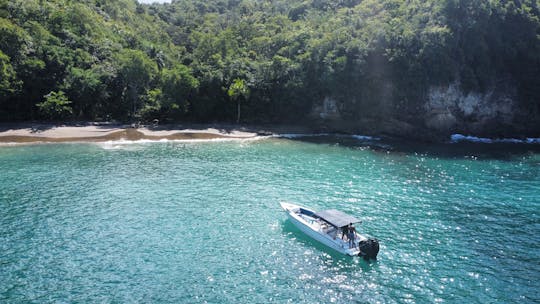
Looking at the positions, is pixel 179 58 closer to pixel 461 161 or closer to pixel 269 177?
pixel 269 177

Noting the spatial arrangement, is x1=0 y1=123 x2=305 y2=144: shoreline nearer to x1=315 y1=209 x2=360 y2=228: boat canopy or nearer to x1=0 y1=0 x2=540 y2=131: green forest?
x1=0 y1=0 x2=540 y2=131: green forest

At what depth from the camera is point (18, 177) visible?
143 feet

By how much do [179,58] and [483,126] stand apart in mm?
67445

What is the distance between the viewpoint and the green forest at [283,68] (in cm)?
6681

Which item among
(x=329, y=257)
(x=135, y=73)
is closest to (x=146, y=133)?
(x=135, y=73)

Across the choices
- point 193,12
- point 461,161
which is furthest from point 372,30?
point 193,12

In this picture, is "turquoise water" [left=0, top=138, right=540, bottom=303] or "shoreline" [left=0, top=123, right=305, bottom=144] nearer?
"turquoise water" [left=0, top=138, right=540, bottom=303]

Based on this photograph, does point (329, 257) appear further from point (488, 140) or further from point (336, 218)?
point (488, 140)

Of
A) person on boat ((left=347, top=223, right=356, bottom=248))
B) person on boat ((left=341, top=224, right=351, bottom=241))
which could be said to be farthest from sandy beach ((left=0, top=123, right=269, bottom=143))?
person on boat ((left=347, top=223, right=356, bottom=248))

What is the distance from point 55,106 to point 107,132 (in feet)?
32.4

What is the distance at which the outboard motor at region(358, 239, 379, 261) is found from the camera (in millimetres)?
27297

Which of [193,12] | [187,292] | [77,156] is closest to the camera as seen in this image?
[187,292]

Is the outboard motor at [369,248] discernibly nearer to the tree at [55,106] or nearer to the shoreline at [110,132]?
the shoreline at [110,132]

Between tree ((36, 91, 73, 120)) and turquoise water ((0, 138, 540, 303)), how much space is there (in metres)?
11.7
